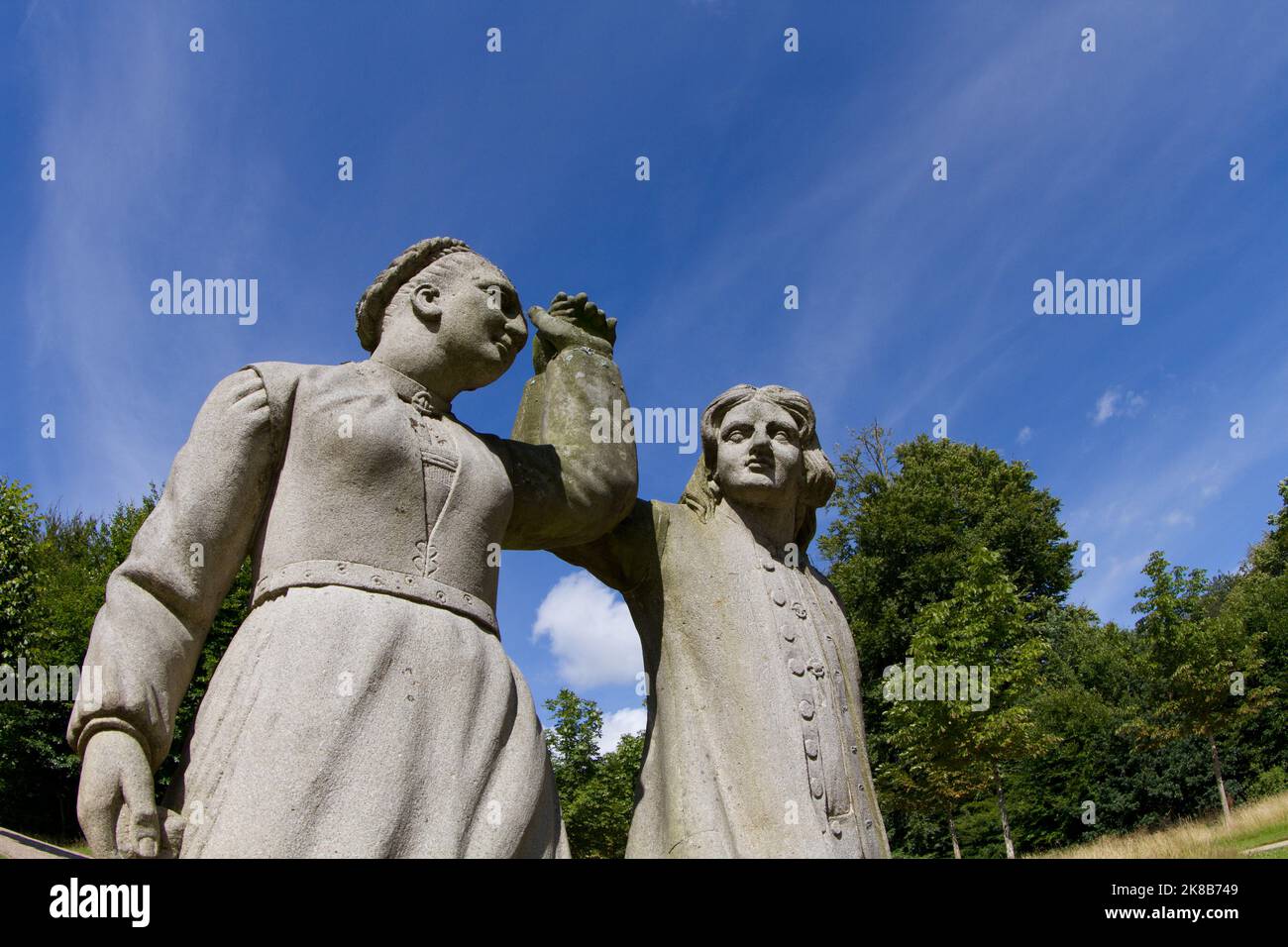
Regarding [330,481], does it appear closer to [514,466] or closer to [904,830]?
[514,466]

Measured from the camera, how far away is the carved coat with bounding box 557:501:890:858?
4.50 meters

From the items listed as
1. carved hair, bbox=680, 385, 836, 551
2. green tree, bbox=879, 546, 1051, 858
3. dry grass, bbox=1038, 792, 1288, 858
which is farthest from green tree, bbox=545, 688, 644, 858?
carved hair, bbox=680, 385, 836, 551

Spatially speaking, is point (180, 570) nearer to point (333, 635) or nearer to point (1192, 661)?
point (333, 635)

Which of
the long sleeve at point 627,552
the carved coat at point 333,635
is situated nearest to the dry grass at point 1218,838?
the long sleeve at point 627,552

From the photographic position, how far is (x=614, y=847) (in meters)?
17.9

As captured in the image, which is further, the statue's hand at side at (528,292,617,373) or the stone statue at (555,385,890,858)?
the statue's hand at side at (528,292,617,373)

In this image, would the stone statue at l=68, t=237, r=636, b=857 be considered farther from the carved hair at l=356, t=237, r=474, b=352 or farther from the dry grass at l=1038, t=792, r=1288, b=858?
the dry grass at l=1038, t=792, r=1288, b=858

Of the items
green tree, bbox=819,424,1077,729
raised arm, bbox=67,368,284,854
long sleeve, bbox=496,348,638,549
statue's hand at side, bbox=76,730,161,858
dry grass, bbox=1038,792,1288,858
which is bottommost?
dry grass, bbox=1038,792,1288,858

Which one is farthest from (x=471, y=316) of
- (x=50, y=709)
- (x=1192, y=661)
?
(x=50, y=709)

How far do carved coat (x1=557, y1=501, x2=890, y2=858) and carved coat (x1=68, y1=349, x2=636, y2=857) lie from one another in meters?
0.94

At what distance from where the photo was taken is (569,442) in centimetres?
488

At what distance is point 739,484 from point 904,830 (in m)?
22.5

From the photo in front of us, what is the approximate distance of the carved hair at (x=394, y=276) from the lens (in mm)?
4605
